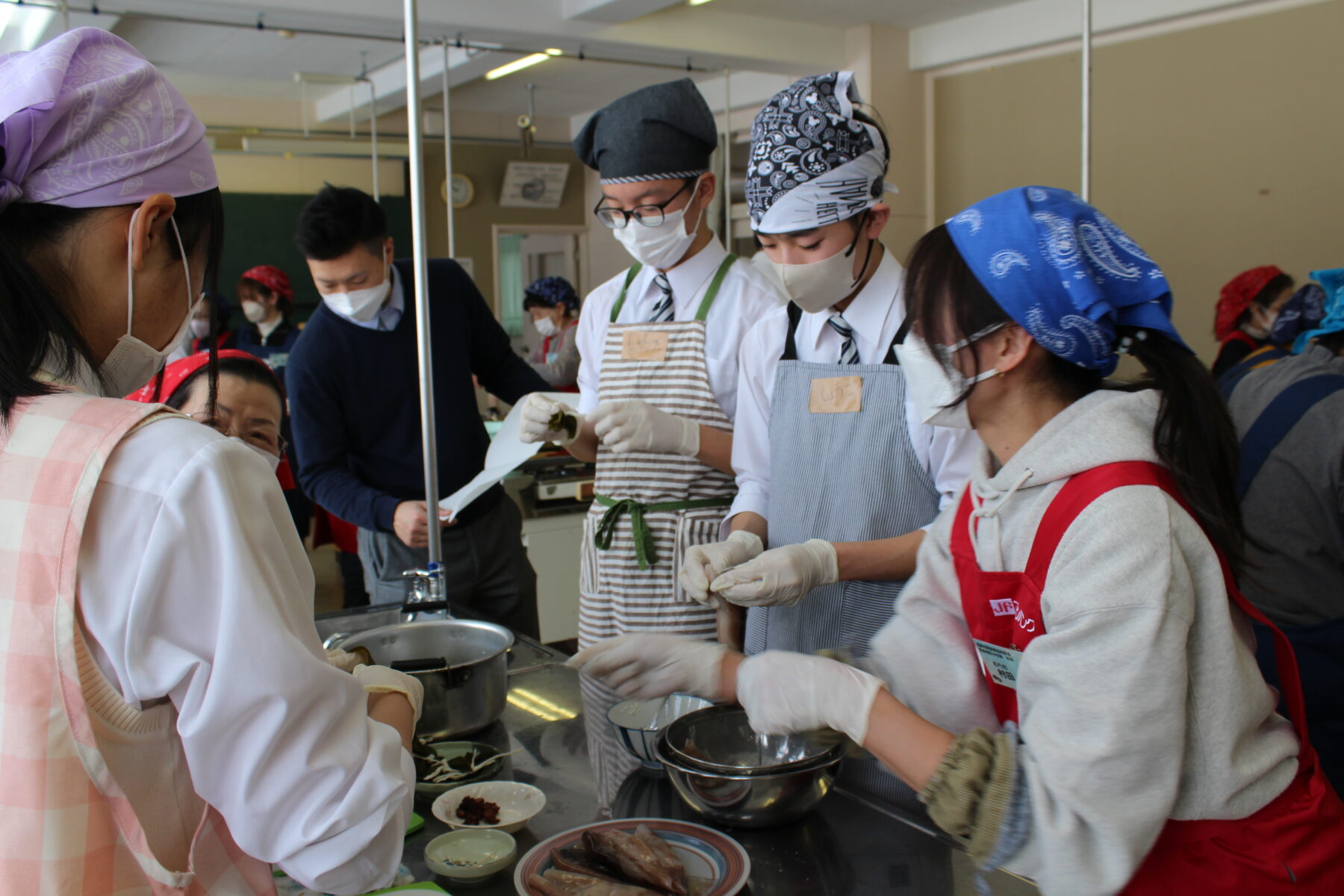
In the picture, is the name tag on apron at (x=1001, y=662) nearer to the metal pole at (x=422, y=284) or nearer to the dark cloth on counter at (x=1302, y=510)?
the metal pole at (x=422, y=284)

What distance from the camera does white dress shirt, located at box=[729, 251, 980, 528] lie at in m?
1.56

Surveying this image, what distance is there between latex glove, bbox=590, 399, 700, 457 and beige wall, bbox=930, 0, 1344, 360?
420cm

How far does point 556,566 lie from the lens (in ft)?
14.4

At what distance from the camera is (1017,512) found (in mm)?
1030

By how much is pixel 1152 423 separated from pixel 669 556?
1.15 metres

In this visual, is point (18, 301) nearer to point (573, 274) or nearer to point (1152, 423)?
point (1152, 423)

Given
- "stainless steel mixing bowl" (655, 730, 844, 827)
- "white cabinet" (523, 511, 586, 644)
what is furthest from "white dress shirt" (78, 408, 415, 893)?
"white cabinet" (523, 511, 586, 644)

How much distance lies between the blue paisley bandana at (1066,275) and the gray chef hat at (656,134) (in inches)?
43.1

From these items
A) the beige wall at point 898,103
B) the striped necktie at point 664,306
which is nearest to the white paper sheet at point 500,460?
the striped necktie at point 664,306

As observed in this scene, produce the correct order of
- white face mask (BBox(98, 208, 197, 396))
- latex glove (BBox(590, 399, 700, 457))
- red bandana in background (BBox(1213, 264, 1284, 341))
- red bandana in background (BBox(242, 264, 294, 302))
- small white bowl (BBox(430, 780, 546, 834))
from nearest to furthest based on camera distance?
1. white face mask (BBox(98, 208, 197, 396))
2. small white bowl (BBox(430, 780, 546, 834))
3. latex glove (BBox(590, 399, 700, 457))
4. red bandana in background (BBox(1213, 264, 1284, 341))
5. red bandana in background (BBox(242, 264, 294, 302))

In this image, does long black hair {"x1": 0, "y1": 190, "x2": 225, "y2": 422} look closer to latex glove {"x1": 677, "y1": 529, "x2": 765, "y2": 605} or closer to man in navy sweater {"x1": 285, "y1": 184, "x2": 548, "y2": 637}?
latex glove {"x1": 677, "y1": 529, "x2": 765, "y2": 605}

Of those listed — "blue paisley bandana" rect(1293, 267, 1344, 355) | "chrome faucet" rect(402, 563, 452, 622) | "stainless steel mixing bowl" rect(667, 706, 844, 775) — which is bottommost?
"stainless steel mixing bowl" rect(667, 706, 844, 775)

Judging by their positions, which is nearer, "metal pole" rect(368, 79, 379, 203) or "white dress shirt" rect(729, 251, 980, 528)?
"white dress shirt" rect(729, 251, 980, 528)

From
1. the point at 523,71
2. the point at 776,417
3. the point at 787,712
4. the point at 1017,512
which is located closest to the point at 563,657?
the point at 776,417
